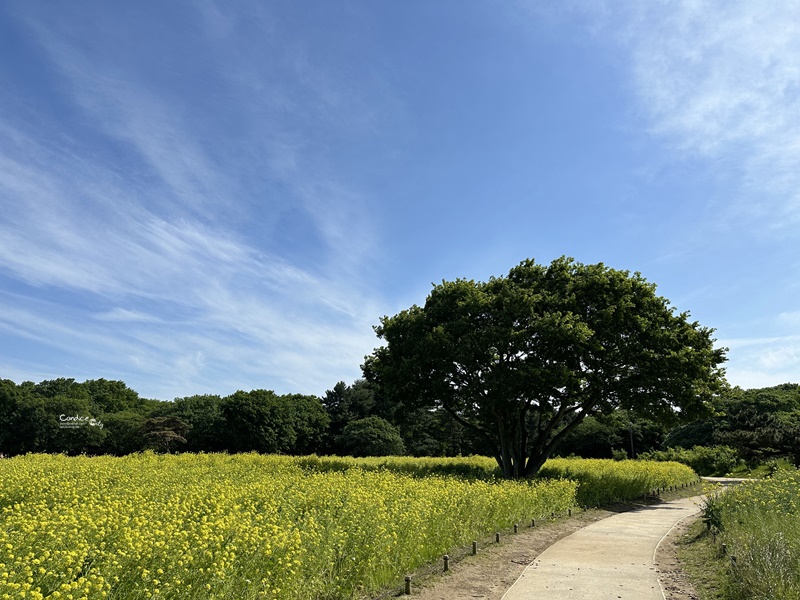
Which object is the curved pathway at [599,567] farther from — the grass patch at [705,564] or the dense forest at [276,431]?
the dense forest at [276,431]

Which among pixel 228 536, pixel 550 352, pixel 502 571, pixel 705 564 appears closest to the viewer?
pixel 228 536

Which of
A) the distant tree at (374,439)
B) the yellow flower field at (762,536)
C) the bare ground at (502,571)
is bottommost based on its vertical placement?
the bare ground at (502,571)

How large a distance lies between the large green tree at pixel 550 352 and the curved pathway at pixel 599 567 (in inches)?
327

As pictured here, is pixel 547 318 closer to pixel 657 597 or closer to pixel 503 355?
pixel 503 355

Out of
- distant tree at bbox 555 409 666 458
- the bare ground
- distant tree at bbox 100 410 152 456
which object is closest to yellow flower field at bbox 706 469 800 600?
the bare ground

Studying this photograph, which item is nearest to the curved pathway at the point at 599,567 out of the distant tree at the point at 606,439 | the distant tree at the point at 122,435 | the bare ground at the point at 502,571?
the bare ground at the point at 502,571

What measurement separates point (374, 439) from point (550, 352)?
3853cm

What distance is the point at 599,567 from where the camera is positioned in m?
9.52

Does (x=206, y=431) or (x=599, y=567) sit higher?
(x=206, y=431)

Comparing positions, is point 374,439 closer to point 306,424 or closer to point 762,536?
point 306,424

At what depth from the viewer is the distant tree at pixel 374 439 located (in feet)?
188

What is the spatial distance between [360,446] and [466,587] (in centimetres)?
5141

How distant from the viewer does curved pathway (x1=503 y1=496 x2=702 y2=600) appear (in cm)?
787

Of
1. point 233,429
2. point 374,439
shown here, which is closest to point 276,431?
point 233,429
